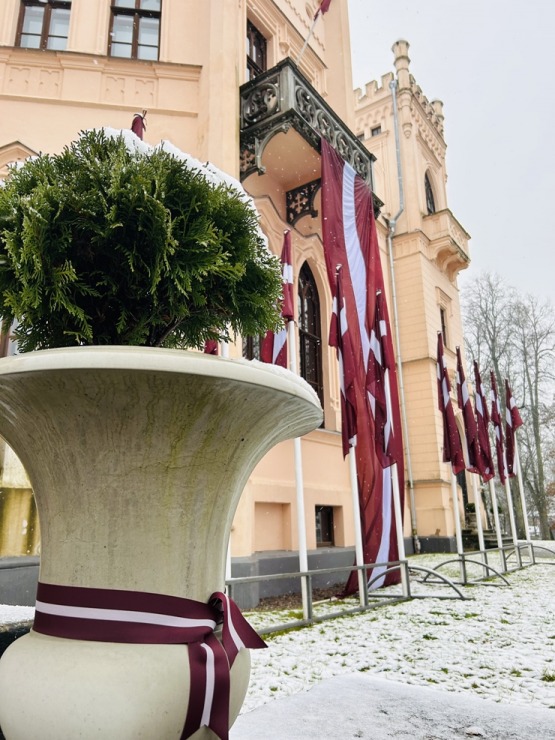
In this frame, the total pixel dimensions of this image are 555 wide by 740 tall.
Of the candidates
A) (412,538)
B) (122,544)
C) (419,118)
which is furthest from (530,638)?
(419,118)

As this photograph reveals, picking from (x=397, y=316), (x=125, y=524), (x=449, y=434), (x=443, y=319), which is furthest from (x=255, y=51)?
(x=125, y=524)

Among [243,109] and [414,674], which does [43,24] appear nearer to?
[243,109]

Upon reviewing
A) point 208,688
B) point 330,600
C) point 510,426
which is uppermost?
point 510,426

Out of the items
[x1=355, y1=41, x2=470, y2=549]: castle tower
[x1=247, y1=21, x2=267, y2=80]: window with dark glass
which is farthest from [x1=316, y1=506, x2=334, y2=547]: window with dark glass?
[x1=247, y1=21, x2=267, y2=80]: window with dark glass

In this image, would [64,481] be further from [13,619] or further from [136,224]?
[13,619]

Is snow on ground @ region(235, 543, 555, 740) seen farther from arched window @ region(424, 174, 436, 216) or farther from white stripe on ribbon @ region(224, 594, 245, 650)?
arched window @ region(424, 174, 436, 216)

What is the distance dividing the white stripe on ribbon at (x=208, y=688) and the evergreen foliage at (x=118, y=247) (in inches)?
35.0

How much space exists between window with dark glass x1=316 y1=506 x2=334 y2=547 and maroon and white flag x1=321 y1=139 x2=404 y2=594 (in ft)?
6.04

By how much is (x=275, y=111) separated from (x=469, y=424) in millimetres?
5727

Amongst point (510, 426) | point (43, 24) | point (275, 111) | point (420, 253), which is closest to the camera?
point (275, 111)

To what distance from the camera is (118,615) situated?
1.16m

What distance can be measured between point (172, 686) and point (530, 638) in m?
4.04

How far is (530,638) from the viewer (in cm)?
417

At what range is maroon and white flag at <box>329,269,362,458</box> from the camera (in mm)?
5551
